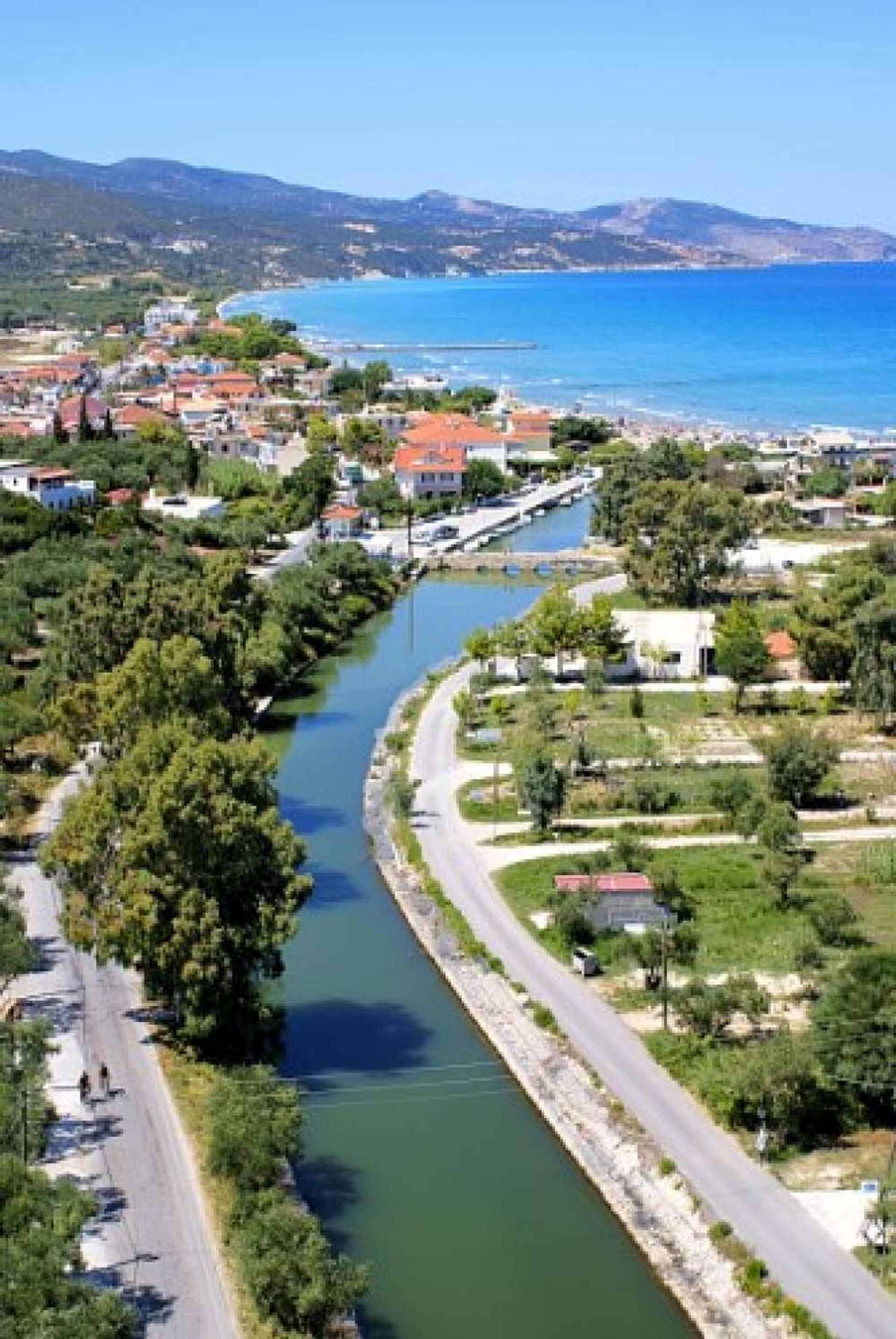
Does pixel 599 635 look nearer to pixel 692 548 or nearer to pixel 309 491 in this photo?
pixel 692 548

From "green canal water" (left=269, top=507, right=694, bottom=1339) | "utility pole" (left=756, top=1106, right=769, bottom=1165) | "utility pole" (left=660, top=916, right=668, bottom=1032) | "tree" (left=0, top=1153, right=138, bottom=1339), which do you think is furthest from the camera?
"utility pole" (left=660, top=916, right=668, bottom=1032)

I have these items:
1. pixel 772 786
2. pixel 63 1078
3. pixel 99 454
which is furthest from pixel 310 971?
pixel 99 454

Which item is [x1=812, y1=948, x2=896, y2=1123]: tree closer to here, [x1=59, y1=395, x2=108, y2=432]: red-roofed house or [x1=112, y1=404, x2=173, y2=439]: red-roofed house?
[x1=59, y1=395, x2=108, y2=432]: red-roofed house

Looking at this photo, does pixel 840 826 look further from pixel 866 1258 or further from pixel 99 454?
pixel 99 454

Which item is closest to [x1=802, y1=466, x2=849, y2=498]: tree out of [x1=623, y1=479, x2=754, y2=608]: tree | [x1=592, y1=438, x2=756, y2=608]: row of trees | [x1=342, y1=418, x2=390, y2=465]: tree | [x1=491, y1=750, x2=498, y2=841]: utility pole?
[x1=592, y1=438, x2=756, y2=608]: row of trees

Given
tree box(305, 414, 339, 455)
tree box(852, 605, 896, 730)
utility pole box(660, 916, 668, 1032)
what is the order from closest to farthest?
utility pole box(660, 916, 668, 1032) < tree box(852, 605, 896, 730) < tree box(305, 414, 339, 455)

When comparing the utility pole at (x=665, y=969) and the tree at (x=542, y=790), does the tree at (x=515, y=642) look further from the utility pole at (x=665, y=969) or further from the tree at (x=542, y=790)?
the utility pole at (x=665, y=969)

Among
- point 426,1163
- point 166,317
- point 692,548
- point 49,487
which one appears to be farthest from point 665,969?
point 166,317

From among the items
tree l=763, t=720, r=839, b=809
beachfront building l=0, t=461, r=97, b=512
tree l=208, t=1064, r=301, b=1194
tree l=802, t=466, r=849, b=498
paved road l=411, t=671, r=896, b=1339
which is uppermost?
tree l=802, t=466, r=849, b=498
